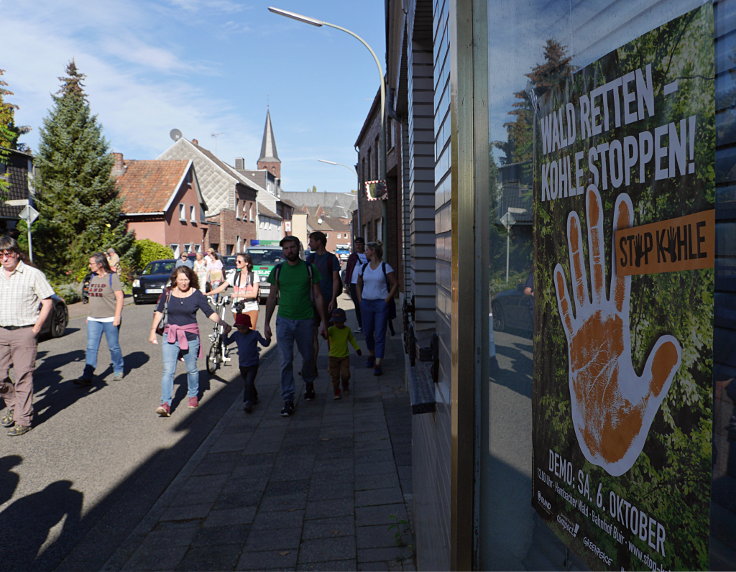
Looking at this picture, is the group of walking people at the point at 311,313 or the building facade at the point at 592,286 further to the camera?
the group of walking people at the point at 311,313

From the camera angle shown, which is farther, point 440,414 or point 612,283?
point 440,414

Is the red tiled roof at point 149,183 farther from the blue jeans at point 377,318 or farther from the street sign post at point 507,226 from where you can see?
the street sign post at point 507,226

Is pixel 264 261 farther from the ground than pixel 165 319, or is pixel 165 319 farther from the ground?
pixel 264 261

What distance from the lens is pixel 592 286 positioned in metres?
1.12

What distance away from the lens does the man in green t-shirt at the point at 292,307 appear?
281 inches

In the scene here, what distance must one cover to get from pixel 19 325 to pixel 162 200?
109ft

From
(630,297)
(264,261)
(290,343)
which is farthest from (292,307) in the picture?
(264,261)

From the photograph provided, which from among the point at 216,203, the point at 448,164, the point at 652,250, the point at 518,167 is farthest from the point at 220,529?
the point at 216,203

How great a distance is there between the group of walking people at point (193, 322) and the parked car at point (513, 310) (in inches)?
220

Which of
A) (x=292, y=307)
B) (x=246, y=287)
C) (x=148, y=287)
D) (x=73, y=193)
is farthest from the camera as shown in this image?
(x=73, y=193)

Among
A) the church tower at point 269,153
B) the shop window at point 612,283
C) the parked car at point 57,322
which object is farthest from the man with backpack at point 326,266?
the church tower at point 269,153

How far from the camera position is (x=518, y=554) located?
152cm

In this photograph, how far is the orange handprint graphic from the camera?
94 centimetres

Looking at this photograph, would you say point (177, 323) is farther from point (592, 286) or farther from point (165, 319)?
point (592, 286)
